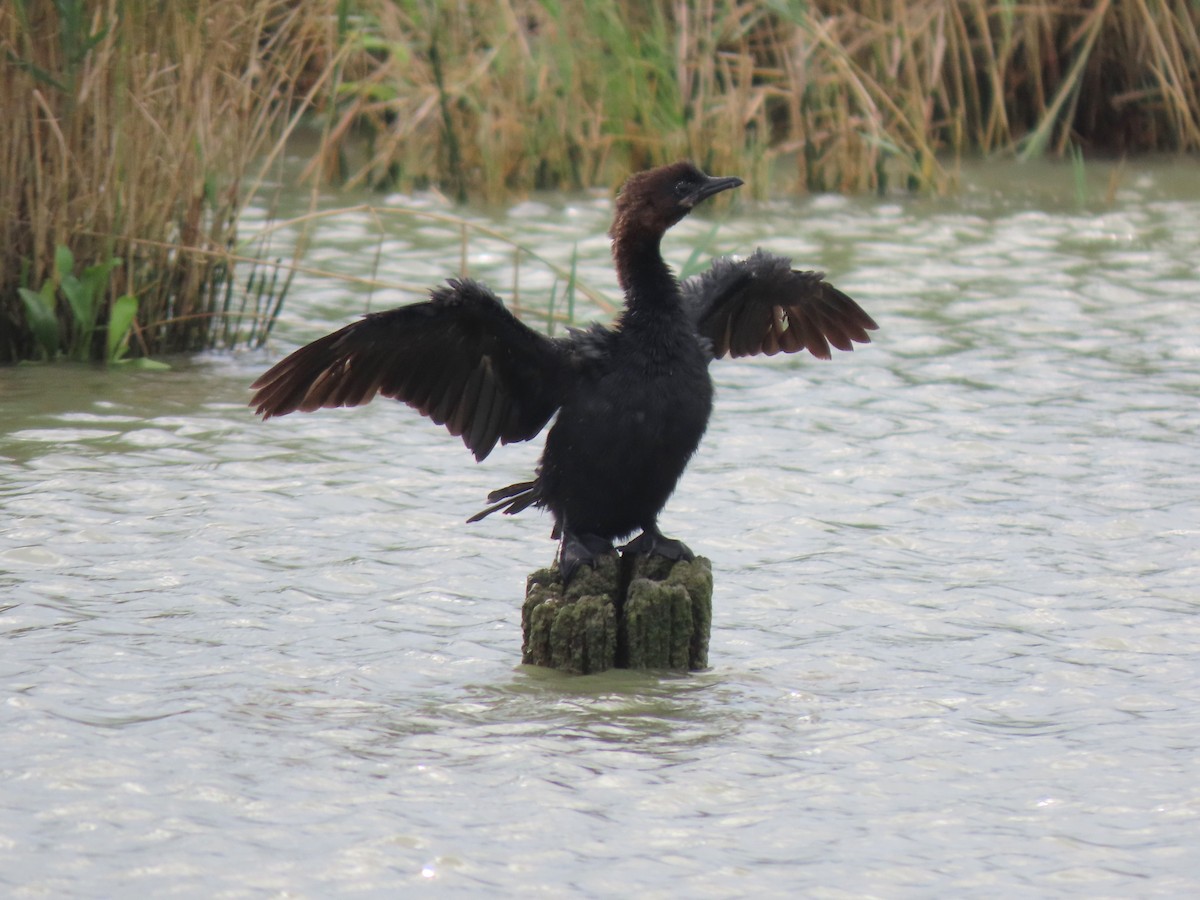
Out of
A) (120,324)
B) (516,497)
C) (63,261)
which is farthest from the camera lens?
(120,324)

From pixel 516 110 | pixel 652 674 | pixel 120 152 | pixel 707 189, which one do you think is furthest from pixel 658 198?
pixel 516 110

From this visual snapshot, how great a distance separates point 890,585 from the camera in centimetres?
552

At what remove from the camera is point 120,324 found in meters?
7.36

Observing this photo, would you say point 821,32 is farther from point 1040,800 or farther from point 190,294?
point 1040,800

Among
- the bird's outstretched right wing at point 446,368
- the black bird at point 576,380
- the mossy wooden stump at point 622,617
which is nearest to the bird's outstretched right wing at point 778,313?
the black bird at point 576,380

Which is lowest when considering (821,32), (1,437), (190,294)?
(1,437)

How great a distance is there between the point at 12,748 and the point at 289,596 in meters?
1.36

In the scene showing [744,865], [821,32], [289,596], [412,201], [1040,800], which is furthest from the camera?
[412,201]

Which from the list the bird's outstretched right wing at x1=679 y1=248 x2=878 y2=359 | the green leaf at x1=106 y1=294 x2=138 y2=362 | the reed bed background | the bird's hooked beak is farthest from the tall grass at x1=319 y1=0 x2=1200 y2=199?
the bird's hooked beak

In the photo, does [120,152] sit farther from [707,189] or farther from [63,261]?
[707,189]

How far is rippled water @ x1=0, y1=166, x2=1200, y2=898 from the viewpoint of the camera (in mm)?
3584

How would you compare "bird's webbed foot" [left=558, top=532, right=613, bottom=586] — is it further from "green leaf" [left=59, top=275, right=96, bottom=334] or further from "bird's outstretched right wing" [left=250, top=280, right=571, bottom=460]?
"green leaf" [left=59, top=275, right=96, bottom=334]

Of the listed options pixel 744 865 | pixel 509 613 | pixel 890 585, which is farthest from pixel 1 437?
pixel 744 865

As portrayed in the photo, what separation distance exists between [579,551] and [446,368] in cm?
65
